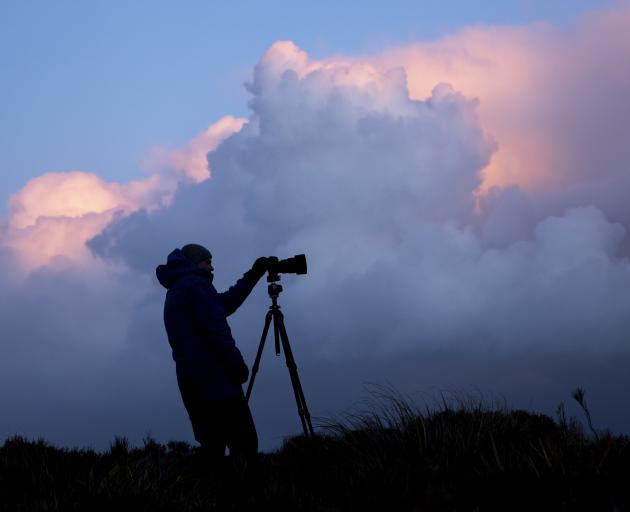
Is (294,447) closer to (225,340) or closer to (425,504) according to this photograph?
(225,340)

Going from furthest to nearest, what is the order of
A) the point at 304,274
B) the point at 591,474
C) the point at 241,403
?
the point at 304,274 < the point at 241,403 < the point at 591,474

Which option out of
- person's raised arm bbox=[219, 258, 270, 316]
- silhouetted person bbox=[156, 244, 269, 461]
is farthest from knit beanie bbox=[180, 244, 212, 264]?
person's raised arm bbox=[219, 258, 270, 316]

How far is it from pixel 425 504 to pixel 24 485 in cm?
531

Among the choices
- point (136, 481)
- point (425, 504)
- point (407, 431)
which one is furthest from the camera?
point (407, 431)

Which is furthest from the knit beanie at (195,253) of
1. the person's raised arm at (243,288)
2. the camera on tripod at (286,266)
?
the camera on tripod at (286,266)

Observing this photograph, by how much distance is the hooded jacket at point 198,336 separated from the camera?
7551 mm

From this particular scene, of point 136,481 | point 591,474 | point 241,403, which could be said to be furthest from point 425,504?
point 241,403

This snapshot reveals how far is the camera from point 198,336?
7.77m

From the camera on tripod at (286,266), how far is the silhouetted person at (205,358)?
Result: 41.3 inches

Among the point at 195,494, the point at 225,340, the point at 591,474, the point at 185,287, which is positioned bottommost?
the point at 591,474

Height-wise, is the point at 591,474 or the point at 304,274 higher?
the point at 304,274

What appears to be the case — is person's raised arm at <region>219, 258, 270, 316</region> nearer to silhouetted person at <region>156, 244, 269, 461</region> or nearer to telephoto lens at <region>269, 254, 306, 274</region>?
telephoto lens at <region>269, 254, 306, 274</region>

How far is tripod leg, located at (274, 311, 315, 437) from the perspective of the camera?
8.96m

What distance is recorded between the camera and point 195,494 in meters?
7.30
